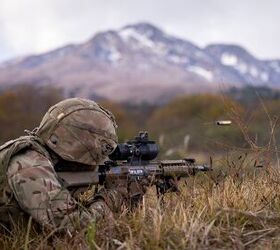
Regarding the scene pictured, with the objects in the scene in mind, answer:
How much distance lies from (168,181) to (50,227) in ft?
3.94

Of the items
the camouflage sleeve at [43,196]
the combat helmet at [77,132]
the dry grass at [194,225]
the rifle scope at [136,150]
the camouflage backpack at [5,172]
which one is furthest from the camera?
the rifle scope at [136,150]

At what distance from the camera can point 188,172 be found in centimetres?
508

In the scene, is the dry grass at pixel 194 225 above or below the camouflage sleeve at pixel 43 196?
below

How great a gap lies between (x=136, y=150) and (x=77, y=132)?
57 centimetres

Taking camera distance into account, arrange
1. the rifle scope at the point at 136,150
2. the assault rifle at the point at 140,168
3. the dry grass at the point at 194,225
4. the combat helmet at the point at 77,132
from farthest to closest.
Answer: the rifle scope at the point at 136,150 → the assault rifle at the point at 140,168 → the combat helmet at the point at 77,132 → the dry grass at the point at 194,225

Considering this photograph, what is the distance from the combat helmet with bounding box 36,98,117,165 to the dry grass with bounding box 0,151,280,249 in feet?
1.73

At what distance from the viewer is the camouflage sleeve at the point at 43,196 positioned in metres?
4.08

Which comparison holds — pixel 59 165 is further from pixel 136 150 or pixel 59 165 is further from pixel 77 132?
pixel 136 150

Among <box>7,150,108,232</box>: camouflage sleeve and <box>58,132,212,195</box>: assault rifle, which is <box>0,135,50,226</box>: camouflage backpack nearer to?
<box>7,150,108,232</box>: camouflage sleeve

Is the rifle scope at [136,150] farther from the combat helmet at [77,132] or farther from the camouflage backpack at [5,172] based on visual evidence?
the camouflage backpack at [5,172]

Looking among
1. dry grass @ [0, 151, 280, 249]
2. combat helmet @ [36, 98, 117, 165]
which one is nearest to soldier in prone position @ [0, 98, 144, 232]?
combat helmet @ [36, 98, 117, 165]

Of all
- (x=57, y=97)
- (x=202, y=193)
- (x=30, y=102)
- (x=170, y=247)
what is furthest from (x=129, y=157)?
(x=57, y=97)

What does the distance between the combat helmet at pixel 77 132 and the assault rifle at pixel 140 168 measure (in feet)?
0.41

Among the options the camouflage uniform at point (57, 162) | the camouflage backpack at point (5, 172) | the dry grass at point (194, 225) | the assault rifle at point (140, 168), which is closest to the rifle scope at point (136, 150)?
the assault rifle at point (140, 168)
